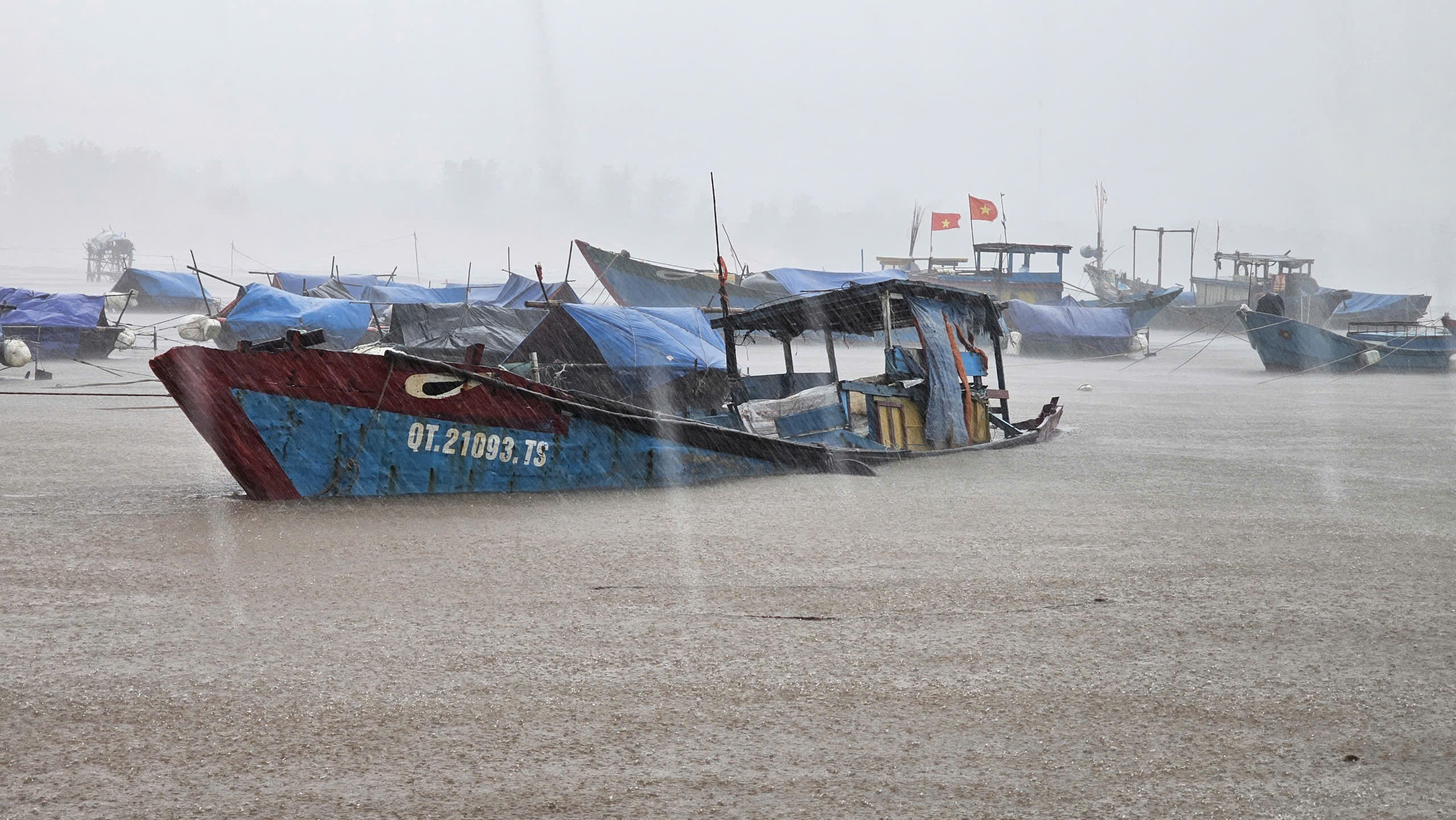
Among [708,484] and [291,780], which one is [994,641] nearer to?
[291,780]

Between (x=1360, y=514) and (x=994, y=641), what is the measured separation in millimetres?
4837

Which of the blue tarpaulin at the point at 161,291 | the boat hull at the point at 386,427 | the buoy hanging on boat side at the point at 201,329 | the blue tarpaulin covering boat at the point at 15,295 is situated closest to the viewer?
the boat hull at the point at 386,427

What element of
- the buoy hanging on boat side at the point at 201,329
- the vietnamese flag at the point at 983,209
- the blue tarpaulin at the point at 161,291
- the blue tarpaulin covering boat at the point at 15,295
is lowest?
the buoy hanging on boat side at the point at 201,329

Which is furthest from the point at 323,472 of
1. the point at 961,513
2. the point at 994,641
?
the point at 994,641

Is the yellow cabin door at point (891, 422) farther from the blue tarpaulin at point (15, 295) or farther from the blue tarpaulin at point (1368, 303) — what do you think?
the blue tarpaulin at point (1368, 303)

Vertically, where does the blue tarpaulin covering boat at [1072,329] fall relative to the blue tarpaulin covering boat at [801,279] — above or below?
below

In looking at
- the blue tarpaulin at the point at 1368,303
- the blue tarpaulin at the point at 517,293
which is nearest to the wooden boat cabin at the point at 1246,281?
the blue tarpaulin at the point at 1368,303

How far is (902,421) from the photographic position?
448 inches

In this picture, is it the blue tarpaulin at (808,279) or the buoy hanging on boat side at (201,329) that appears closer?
the buoy hanging on boat side at (201,329)

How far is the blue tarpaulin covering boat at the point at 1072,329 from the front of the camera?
108 ft

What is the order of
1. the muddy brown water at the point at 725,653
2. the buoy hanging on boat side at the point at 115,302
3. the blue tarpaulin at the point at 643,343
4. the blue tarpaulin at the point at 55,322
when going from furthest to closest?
the buoy hanging on boat side at the point at 115,302
the blue tarpaulin at the point at 55,322
the blue tarpaulin at the point at 643,343
the muddy brown water at the point at 725,653

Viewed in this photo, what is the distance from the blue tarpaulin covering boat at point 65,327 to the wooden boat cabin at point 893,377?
16.7 m

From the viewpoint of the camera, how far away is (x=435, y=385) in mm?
7879

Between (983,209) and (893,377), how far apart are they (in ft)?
113
